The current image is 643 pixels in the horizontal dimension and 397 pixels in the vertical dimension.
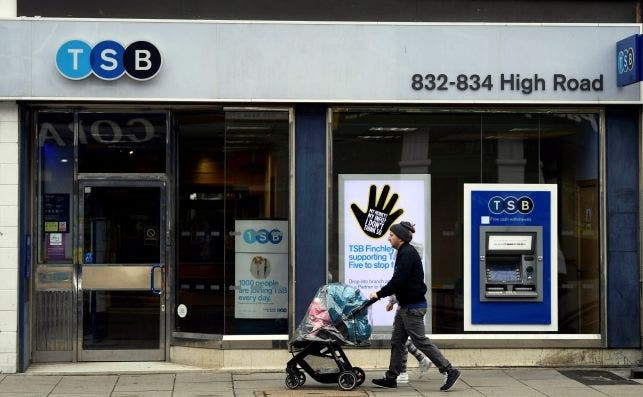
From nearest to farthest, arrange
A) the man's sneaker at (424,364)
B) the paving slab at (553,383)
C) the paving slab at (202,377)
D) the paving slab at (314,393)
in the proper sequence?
the paving slab at (314,393) → the paving slab at (553,383) → the man's sneaker at (424,364) → the paving slab at (202,377)

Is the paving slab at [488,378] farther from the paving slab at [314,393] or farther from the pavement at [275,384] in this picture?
the paving slab at [314,393]

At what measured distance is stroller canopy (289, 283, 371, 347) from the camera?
1030cm

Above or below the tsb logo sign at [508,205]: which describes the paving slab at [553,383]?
below

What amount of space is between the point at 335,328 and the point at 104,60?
166 inches

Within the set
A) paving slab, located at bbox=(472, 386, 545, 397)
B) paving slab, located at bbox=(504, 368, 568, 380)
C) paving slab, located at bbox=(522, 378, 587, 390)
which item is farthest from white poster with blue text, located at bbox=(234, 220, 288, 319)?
paving slab, located at bbox=(522, 378, 587, 390)

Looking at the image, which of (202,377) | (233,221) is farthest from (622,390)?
(233,221)

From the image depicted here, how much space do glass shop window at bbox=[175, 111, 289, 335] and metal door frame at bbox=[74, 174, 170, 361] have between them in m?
0.20

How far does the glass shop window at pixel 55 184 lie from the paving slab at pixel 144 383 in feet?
6.14

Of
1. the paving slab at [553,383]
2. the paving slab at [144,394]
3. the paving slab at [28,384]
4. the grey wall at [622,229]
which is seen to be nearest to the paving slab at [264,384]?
the paving slab at [144,394]

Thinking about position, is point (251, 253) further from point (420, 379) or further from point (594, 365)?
point (594, 365)

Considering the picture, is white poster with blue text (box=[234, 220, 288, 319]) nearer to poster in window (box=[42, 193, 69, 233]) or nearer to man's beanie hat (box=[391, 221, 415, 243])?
man's beanie hat (box=[391, 221, 415, 243])

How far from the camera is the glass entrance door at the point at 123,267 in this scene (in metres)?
12.4

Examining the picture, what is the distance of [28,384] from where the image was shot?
11062mm

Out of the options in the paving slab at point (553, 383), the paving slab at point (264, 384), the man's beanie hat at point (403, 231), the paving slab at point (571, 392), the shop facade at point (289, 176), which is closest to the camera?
the paving slab at point (571, 392)
